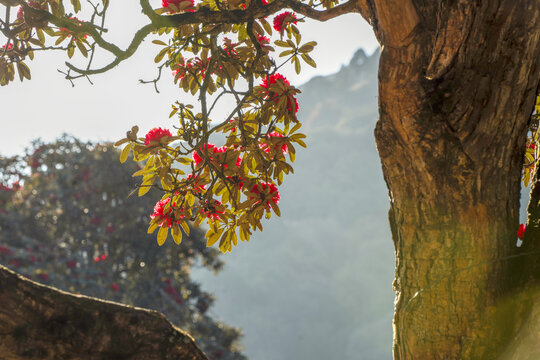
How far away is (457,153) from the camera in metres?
1.31

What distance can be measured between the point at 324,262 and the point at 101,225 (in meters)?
38.9

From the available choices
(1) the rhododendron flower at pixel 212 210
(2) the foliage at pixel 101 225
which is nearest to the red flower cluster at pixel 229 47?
(1) the rhododendron flower at pixel 212 210

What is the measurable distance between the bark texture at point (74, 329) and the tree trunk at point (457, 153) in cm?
86

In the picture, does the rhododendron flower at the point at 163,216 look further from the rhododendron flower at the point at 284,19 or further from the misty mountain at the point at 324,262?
the misty mountain at the point at 324,262

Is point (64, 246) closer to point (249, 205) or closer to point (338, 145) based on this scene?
point (249, 205)

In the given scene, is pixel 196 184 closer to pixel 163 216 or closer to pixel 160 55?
pixel 163 216

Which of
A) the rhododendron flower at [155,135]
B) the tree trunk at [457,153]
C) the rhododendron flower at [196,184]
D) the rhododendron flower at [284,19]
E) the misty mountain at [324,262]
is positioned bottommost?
the tree trunk at [457,153]

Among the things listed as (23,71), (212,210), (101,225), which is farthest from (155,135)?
(101,225)

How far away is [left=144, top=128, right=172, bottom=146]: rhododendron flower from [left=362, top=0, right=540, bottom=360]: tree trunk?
0.84 metres

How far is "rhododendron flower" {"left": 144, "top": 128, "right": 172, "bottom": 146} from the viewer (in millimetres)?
1703

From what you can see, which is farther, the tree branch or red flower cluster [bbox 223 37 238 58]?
red flower cluster [bbox 223 37 238 58]

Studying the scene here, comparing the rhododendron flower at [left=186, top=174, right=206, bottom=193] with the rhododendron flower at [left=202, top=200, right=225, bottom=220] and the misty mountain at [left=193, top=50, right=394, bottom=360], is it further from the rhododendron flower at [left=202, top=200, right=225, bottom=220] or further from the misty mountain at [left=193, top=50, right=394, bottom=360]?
the misty mountain at [left=193, top=50, right=394, bottom=360]

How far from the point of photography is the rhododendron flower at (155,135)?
1703 millimetres

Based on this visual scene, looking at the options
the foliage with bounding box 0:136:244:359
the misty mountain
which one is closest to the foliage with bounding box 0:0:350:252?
the foliage with bounding box 0:136:244:359
